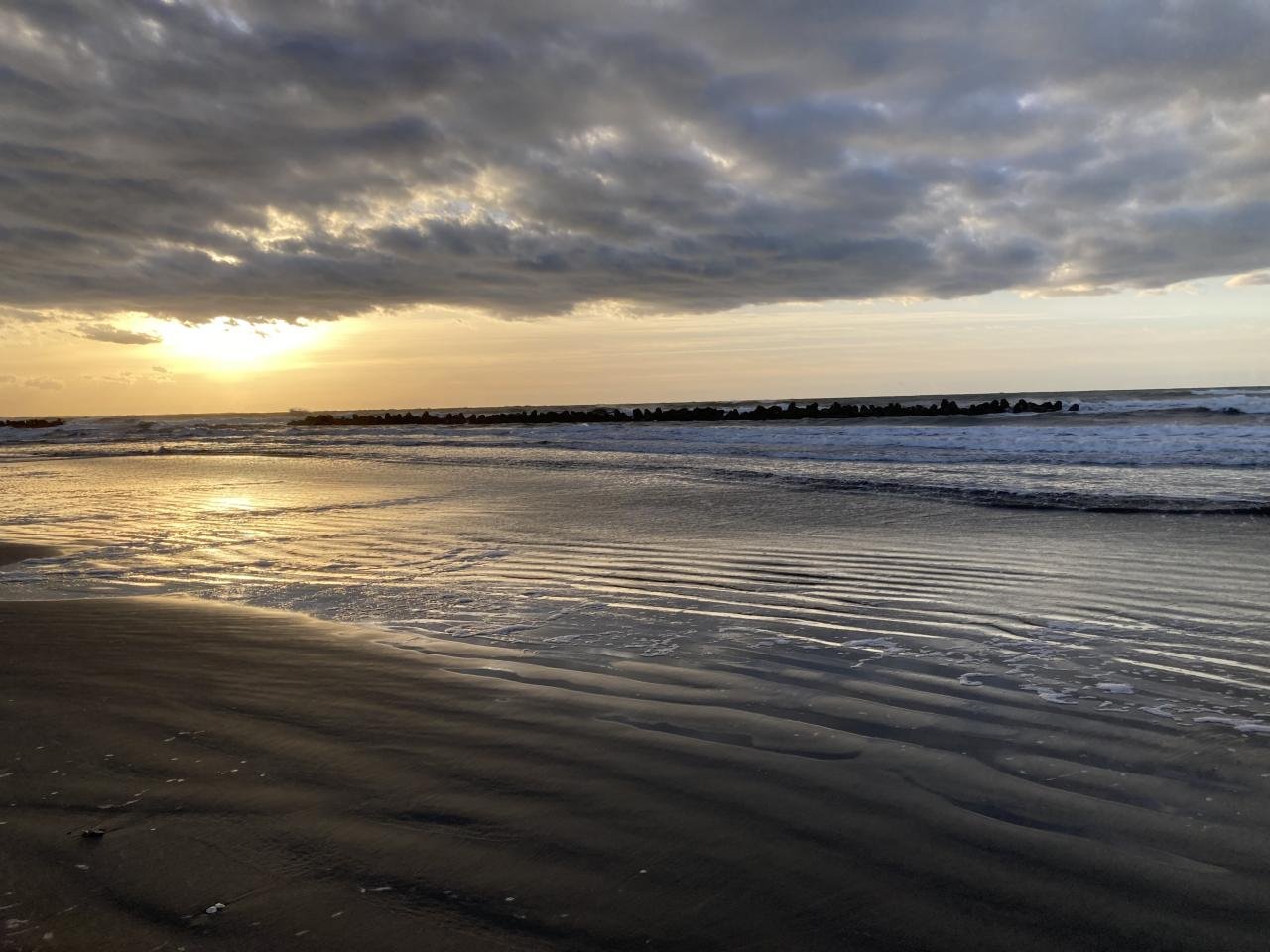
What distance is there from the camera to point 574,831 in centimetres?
277

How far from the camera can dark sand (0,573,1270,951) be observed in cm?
227

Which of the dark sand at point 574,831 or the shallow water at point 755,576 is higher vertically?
the dark sand at point 574,831

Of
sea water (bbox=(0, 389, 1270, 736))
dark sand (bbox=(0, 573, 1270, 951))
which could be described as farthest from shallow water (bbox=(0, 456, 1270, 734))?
dark sand (bbox=(0, 573, 1270, 951))

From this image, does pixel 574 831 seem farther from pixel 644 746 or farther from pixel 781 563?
pixel 781 563

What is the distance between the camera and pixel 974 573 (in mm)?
7105

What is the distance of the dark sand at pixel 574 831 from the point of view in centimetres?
227

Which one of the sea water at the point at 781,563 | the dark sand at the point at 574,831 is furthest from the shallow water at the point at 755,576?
the dark sand at the point at 574,831

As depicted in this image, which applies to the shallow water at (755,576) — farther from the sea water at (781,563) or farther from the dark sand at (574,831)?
the dark sand at (574,831)

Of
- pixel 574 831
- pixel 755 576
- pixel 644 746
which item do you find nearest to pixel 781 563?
pixel 755 576

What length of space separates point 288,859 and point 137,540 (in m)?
8.61

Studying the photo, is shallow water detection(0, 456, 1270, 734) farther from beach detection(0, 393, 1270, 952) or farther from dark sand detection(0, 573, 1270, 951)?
dark sand detection(0, 573, 1270, 951)

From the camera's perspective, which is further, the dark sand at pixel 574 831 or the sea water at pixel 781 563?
the sea water at pixel 781 563

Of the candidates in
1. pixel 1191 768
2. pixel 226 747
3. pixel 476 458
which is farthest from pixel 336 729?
pixel 476 458

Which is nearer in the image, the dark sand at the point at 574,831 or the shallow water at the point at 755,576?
the dark sand at the point at 574,831
